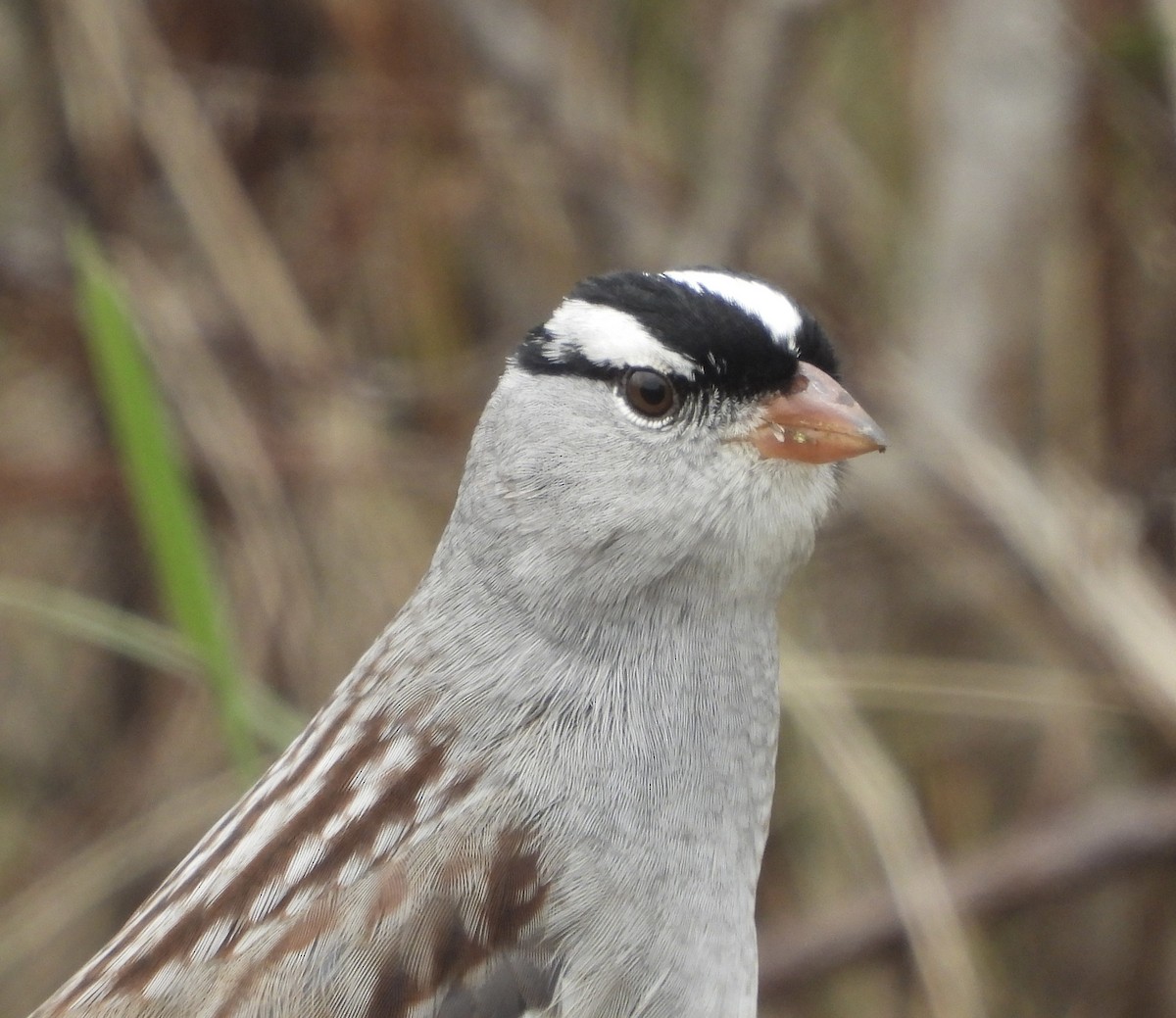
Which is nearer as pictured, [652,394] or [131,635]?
[652,394]

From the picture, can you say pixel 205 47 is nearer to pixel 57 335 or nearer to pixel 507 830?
pixel 57 335

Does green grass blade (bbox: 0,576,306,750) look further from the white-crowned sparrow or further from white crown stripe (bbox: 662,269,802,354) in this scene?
white crown stripe (bbox: 662,269,802,354)

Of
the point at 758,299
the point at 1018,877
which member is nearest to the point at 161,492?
the point at 758,299

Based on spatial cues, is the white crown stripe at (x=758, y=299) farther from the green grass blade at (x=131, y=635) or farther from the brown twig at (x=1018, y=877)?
the brown twig at (x=1018, y=877)

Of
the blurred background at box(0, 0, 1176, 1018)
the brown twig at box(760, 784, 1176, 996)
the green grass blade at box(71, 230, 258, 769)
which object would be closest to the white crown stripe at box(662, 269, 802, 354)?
the green grass blade at box(71, 230, 258, 769)

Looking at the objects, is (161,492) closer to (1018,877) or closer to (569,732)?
(569,732)

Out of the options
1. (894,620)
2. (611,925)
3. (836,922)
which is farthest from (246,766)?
(894,620)
